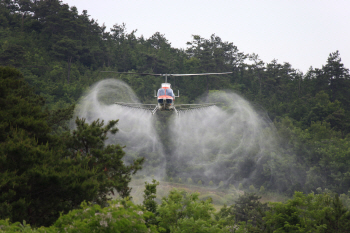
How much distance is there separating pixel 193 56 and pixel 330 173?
4468 cm

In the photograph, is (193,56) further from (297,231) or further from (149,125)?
(297,231)

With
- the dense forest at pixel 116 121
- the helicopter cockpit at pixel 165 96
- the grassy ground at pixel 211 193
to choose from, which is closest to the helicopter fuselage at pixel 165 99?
the helicopter cockpit at pixel 165 96

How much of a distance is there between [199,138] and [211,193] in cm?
1611

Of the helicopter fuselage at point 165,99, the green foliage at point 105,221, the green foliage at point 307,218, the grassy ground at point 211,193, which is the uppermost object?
the helicopter fuselage at point 165,99

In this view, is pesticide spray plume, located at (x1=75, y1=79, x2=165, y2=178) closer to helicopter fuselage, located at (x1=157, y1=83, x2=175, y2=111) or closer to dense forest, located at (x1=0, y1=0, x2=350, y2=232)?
dense forest, located at (x1=0, y1=0, x2=350, y2=232)

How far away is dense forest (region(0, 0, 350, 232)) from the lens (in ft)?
48.5

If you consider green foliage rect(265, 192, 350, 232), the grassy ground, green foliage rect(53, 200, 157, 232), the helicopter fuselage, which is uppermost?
the helicopter fuselage

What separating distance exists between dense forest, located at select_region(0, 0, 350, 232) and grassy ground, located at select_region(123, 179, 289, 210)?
3.01 meters

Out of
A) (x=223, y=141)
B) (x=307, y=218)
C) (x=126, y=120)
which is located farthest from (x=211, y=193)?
(x=307, y=218)

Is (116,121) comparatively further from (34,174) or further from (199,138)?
(199,138)

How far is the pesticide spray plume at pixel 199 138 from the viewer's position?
5391 centimetres

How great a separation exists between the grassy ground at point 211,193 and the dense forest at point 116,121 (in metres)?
3.01

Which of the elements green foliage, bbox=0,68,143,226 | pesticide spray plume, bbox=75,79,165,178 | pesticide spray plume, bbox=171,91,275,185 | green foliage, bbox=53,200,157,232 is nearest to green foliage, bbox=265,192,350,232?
green foliage, bbox=0,68,143,226

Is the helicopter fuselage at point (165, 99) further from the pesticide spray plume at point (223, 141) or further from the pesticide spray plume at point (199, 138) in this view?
the pesticide spray plume at point (223, 141)
